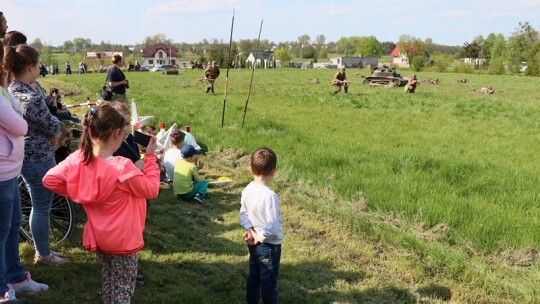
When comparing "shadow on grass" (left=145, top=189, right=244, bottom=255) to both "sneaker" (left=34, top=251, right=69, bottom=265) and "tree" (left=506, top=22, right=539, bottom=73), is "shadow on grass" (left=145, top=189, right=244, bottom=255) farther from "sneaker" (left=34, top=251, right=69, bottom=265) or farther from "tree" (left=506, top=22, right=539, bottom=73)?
"tree" (left=506, top=22, right=539, bottom=73)

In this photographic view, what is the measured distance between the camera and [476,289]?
4.12m

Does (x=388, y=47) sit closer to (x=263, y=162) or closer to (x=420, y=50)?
(x=420, y=50)

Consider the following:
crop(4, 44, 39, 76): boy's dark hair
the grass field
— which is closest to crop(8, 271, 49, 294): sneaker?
Answer: the grass field

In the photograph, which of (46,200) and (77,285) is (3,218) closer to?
(46,200)

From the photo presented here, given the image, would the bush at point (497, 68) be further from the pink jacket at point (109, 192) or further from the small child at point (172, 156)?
the pink jacket at point (109, 192)

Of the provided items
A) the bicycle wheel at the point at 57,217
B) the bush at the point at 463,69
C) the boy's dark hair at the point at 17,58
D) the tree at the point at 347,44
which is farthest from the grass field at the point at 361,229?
the tree at the point at 347,44

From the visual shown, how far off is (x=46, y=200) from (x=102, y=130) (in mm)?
1607

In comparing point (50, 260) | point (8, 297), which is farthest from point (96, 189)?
point (50, 260)

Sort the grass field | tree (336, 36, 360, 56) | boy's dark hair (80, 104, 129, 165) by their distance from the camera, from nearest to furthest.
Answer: boy's dark hair (80, 104, 129, 165)
the grass field
tree (336, 36, 360, 56)

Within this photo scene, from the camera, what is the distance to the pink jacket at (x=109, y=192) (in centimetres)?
275

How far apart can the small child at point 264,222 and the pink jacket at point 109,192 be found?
0.85 meters

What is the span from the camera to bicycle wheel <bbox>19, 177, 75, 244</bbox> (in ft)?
15.3

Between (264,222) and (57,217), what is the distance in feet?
8.77

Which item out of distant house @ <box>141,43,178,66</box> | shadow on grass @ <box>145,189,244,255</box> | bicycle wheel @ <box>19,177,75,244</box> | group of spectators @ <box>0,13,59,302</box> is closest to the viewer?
group of spectators @ <box>0,13,59,302</box>
